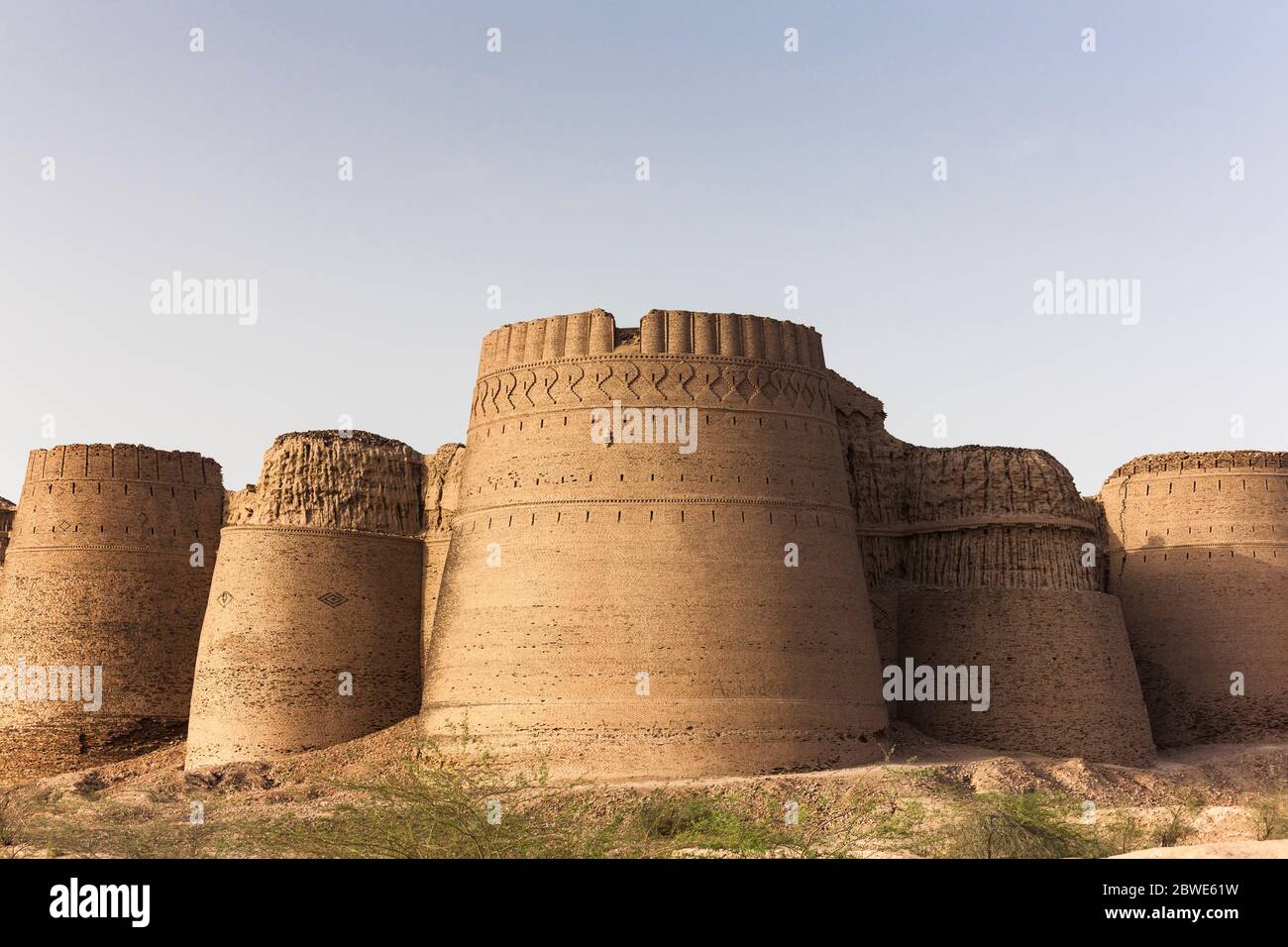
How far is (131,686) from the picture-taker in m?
31.4

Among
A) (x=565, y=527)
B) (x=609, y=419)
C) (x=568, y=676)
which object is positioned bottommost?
(x=568, y=676)

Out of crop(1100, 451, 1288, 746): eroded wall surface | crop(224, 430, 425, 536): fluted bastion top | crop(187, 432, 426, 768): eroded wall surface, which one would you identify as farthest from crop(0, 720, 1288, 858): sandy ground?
crop(224, 430, 425, 536): fluted bastion top

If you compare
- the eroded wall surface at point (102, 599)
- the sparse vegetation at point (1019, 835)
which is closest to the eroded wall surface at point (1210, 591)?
the sparse vegetation at point (1019, 835)

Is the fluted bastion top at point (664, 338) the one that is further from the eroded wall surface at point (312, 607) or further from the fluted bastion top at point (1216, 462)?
the fluted bastion top at point (1216, 462)

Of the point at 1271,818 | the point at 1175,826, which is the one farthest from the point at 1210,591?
the point at 1175,826

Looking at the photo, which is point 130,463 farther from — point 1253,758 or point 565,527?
point 1253,758

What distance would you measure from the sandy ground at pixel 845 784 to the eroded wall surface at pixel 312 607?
2.53 feet

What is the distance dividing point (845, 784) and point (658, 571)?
3902mm

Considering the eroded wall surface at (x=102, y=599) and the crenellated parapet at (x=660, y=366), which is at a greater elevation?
the crenellated parapet at (x=660, y=366)

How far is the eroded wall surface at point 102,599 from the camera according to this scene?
31.1m

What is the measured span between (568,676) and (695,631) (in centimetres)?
188

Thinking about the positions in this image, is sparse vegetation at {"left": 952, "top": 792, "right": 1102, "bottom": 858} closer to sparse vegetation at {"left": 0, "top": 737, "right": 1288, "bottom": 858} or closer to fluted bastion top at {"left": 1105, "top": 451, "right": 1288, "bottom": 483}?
sparse vegetation at {"left": 0, "top": 737, "right": 1288, "bottom": 858}

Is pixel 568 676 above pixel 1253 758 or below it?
above
